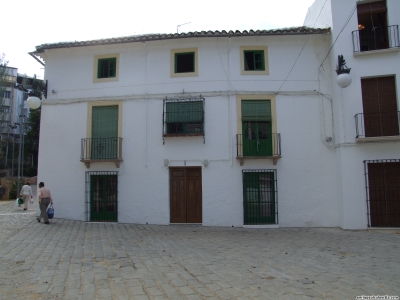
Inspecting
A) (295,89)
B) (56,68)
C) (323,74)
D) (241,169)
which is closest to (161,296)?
(241,169)

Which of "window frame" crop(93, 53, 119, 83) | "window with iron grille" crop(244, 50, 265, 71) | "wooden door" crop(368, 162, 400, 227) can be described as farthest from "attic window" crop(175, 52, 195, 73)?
"wooden door" crop(368, 162, 400, 227)

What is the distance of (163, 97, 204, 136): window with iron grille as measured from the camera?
10844 mm

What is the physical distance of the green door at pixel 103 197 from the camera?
11.1m

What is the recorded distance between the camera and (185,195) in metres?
10.9

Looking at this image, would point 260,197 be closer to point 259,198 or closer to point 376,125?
point 259,198

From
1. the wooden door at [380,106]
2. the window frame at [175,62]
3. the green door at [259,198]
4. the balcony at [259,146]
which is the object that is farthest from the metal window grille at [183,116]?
the wooden door at [380,106]

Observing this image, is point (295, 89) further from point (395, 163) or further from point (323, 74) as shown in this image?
point (395, 163)

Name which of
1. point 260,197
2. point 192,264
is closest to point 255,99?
point 260,197

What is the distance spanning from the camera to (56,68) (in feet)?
39.2

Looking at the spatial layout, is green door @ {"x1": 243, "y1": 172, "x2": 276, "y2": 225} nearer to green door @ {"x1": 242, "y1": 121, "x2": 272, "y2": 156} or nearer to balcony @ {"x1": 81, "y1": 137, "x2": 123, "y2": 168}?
green door @ {"x1": 242, "y1": 121, "x2": 272, "y2": 156}

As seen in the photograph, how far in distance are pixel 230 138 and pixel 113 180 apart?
4557 mm

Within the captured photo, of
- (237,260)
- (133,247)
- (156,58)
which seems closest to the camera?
(237,260)

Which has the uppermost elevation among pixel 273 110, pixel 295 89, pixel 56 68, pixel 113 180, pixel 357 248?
pixel 56 68

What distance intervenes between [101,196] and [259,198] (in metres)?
5.75
